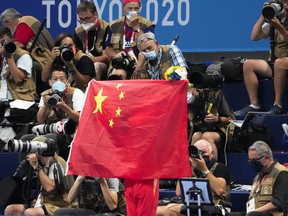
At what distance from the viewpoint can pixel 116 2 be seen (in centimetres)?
1767

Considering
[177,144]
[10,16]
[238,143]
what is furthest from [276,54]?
[10,16]

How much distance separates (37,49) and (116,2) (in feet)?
4.38

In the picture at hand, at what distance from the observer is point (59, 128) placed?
15.2m

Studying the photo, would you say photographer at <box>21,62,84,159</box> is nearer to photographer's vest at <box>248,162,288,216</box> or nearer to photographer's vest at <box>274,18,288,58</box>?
photographer's vest at <box>274,18,288,58</box>

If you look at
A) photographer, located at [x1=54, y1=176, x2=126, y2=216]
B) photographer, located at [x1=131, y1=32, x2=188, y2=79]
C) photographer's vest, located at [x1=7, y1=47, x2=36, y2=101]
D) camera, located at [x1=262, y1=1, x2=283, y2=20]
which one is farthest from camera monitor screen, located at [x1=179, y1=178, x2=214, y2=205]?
photographer's vest, located at [x1=7, y1=47, x2=36, y2=101]

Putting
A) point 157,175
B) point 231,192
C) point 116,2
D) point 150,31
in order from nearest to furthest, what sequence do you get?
point 157,175, point 231,192, point 150,31, point 116,2

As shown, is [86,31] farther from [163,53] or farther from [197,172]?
[197,172]

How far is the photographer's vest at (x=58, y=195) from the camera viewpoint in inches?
571

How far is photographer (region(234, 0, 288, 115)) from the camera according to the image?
15266 millimetres

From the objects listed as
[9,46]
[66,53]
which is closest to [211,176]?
[66,53]

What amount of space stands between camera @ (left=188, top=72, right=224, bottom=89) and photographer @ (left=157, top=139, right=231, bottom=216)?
2.85 feet

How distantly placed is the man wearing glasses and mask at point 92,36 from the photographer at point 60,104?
2.36 ft

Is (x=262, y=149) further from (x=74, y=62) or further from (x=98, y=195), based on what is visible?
(x=74, y=62)

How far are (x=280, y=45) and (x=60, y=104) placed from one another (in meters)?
2.67
